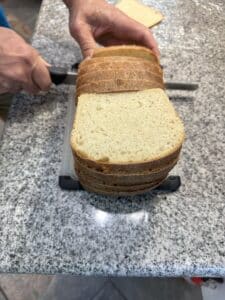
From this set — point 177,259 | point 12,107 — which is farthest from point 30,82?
point 177,259

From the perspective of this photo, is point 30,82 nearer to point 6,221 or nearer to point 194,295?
point 6,221

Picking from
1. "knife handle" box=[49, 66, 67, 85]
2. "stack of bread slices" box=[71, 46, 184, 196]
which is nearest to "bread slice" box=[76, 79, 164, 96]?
"stack of bread slices" box=[71, 46, 184, 196]

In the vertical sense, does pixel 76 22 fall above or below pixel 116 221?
above

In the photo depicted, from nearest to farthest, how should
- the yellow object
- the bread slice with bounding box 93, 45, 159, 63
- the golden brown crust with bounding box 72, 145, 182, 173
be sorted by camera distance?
the golden brown crust with bounding box 72, 145, 182, 173 → the bread slice with bounding box 93, 45, 159, 63 → the yellow object

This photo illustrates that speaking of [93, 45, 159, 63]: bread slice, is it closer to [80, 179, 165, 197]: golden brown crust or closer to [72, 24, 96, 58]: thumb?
[72, 24, 96, 58]: thumb

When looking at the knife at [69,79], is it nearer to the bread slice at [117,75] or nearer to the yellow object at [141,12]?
the bread slice at [117,75]

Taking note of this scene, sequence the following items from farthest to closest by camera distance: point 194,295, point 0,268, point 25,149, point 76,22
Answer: point 194,295 → point 76,22 → point 25,149 → point 0,268

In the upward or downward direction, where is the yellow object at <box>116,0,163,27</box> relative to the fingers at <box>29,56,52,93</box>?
upward
